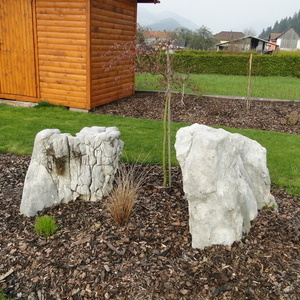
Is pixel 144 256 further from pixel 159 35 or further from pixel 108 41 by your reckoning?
pixel 108 41

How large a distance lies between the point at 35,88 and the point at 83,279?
759 centimetres

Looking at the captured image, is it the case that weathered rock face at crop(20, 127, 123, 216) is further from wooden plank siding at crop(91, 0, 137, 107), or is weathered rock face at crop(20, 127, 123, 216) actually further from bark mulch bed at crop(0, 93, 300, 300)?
wooden plank siding at crop(91, 0, 137, 107)

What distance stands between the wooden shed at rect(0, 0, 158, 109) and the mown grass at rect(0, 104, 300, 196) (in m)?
0.66

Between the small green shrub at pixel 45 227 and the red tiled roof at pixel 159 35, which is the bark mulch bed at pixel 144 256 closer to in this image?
the small green shrub at pixel 45 227

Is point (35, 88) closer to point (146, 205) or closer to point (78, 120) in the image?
point (78, 120)

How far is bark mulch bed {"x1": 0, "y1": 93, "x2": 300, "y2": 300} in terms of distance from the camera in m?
2.57

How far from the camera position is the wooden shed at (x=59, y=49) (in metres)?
8.37

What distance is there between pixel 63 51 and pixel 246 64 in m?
15.9

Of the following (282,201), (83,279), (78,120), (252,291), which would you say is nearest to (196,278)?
(252,291)

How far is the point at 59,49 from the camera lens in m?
8.69

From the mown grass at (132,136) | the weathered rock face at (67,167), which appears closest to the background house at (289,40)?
the mown grass at (132,136)

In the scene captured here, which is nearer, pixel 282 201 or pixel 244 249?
pixel 244 249

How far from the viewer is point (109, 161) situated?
3594mm

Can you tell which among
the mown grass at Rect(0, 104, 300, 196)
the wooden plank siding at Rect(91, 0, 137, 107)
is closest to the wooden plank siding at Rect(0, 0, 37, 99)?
the mown grass at Rect(0, 104, 300, 196)
